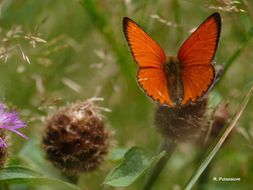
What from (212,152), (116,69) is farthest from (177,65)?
(116,69)

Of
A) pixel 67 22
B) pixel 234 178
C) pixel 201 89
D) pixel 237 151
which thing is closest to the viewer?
pixel 201 89

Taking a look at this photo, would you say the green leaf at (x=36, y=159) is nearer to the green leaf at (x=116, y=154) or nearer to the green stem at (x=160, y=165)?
the green leaf at (x=116, y=154)

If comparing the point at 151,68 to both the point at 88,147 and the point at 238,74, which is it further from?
the point at 238,74

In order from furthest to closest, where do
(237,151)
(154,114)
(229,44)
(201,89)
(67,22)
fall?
(67,22), (229,44), (237,151), (154,114), (201,89)

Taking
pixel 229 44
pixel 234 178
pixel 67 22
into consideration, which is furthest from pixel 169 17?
pixel 234 178

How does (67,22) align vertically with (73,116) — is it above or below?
above

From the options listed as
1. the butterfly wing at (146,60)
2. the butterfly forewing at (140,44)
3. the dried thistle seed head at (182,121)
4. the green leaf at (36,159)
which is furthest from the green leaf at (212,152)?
the green leaf at (36,159)
